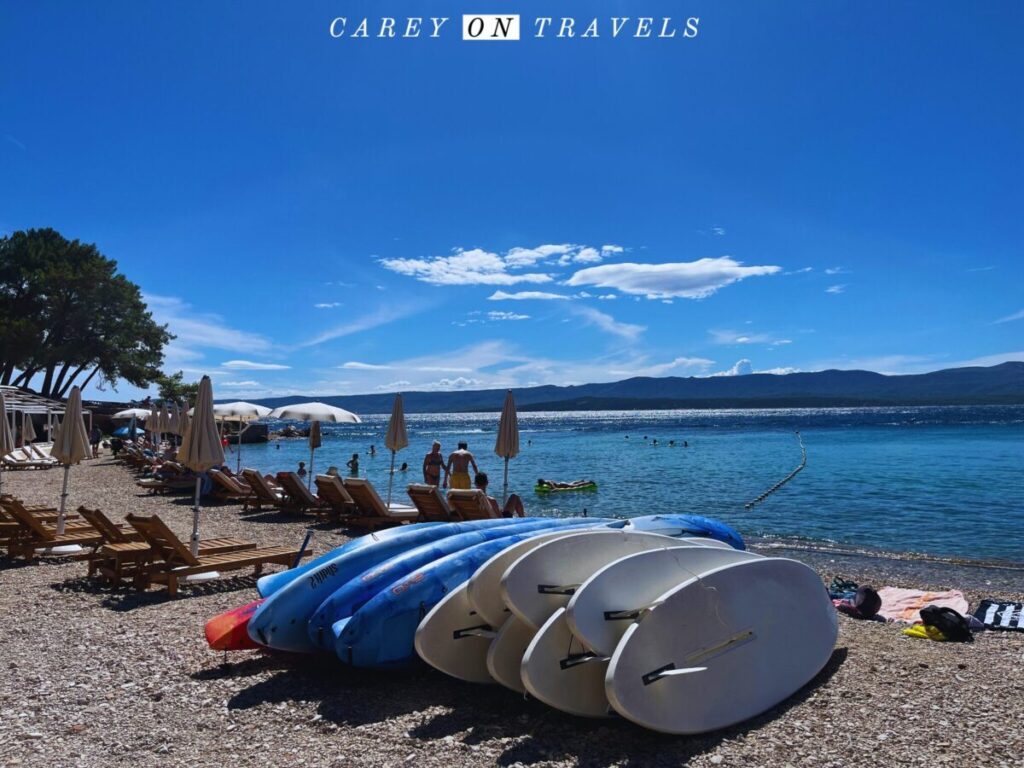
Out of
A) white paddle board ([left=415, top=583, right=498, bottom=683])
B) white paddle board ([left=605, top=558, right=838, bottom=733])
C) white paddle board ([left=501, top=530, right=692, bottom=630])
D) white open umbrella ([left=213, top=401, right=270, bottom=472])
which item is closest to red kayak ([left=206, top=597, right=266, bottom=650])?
white paddle board ([left=415, top=583, right=498, bottom=683])

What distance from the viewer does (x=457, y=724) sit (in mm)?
4465

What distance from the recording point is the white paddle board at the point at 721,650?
13.8 ft

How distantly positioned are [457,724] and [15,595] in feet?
17.5

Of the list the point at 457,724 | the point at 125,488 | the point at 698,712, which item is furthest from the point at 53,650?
the point at 125,488

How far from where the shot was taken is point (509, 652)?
4770 mm

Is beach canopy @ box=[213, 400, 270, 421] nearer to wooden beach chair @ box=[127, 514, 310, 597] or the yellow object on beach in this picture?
wooden beach chair @ box=[127, 514, 310, 597]

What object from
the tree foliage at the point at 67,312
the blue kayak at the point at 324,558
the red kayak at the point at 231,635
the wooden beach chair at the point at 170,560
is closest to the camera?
the red kayak at the point at 231,635

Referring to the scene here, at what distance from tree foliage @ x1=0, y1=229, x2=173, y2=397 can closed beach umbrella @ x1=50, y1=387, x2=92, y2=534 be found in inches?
1400

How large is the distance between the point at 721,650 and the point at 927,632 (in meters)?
3.72

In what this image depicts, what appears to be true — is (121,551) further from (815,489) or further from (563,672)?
(815,489)

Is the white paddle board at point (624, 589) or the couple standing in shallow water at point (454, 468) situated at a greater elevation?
the couple standing in shallow water at point (454, 468)

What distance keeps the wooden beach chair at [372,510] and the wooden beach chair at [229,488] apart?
355cm

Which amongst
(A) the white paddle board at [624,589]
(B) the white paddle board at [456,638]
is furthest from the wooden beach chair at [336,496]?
(A) the white paddle board at [624,589]

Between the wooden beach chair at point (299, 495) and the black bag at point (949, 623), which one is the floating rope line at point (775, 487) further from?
the black bag at point (949, 623)
